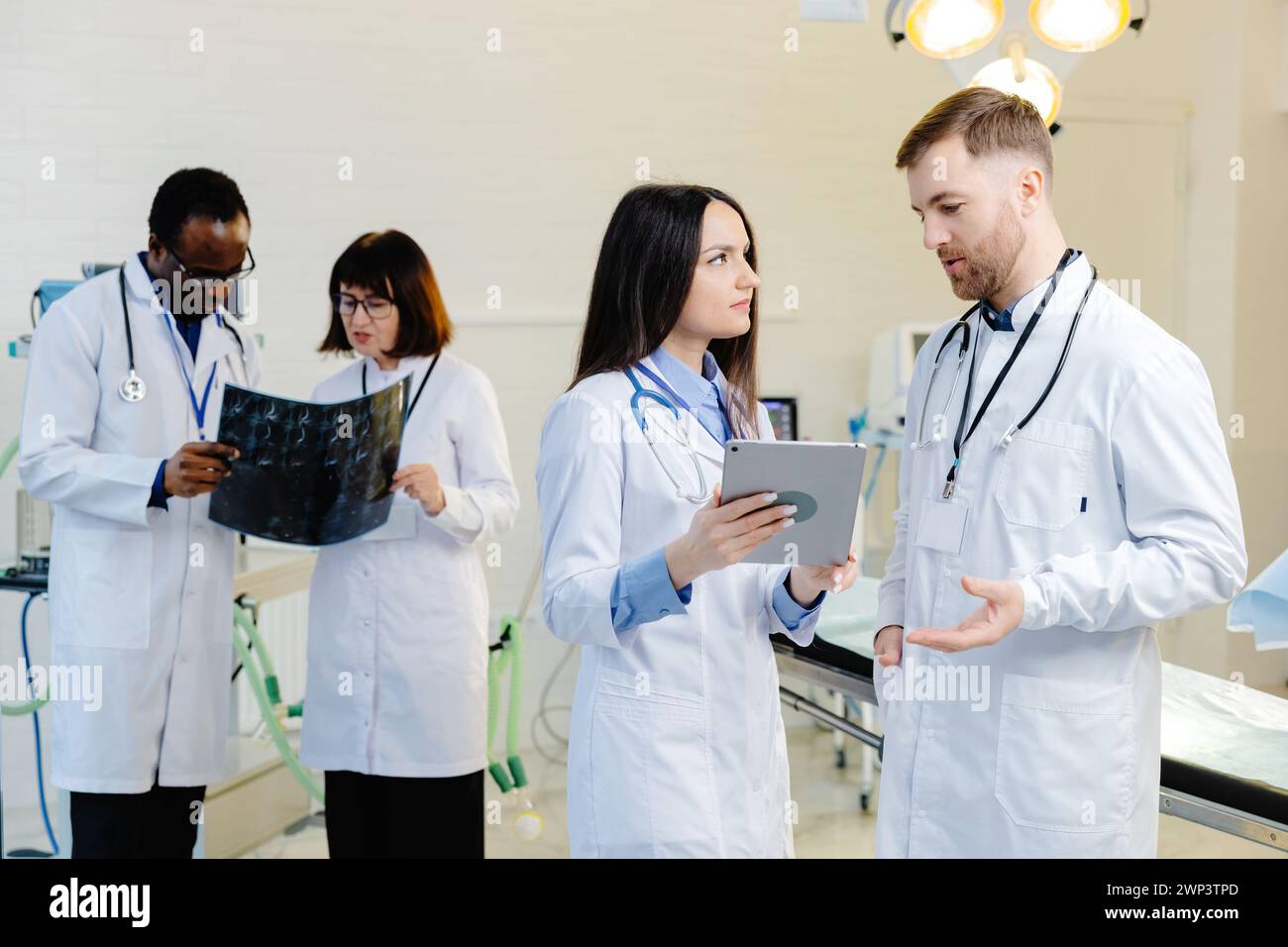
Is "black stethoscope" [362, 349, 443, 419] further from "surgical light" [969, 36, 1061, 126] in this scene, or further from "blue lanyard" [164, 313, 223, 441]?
"surgical light" [969, 36, 1061, 126]

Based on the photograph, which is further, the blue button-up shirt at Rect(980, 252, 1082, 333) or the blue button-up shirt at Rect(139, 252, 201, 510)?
the blue button-up shirt at Rect(139, 252, 201, 510)

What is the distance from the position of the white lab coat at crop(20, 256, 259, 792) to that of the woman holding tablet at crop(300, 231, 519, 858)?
0.81 feet

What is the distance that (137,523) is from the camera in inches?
87.5

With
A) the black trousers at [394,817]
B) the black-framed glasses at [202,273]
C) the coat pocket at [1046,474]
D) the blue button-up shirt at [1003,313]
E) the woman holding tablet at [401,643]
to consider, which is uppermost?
the black-framed glasses at [202,273]

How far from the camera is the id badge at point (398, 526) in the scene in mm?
2391

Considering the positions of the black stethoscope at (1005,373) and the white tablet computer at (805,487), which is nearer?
the white tablet computer at (805,487)

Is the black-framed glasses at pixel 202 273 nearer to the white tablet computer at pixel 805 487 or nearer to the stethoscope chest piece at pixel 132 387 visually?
the stethoscope chest piece at pixel 132 387

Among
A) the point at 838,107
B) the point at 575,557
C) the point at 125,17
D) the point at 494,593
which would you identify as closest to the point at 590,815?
the point at 575,557

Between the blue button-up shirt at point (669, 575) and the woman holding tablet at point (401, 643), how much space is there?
0.87 meters

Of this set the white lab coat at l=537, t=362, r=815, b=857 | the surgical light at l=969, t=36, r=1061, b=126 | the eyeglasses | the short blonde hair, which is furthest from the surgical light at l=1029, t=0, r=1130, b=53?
the white lab coat at l=537, t=362, r=815, b=857

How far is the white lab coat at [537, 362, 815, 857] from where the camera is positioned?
143 cm

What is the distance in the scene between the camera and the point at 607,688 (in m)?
1.48

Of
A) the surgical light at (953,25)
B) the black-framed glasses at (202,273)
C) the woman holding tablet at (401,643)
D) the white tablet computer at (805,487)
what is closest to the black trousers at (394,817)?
the woman holding tablet at (401,643)

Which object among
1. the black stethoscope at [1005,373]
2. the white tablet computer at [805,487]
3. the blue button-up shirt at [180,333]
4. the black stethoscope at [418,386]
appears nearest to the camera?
the white tablet computer at [805,487]
